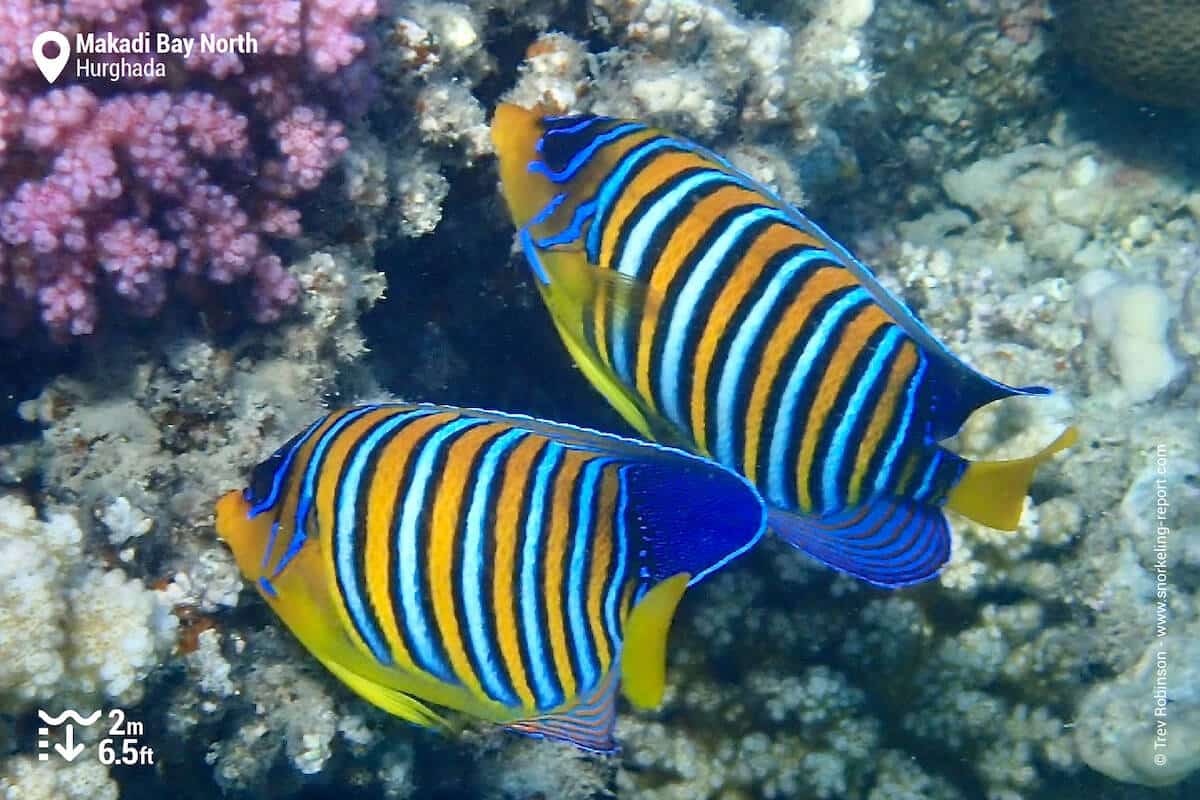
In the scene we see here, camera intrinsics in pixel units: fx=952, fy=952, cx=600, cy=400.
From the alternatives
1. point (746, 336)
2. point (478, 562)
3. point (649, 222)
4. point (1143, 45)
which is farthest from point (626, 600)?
point (1143, 45)

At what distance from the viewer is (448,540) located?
80.7 inches

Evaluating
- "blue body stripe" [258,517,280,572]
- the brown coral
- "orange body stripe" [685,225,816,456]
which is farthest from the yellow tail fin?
the brown coral

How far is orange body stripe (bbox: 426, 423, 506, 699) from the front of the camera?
205 cm

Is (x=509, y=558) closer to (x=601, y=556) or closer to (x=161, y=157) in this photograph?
(x=601, y=556)

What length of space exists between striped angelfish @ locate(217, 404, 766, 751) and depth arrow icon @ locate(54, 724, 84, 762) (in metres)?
0.88

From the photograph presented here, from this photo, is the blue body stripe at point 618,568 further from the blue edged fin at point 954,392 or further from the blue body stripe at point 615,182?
the blue edged fin at point 954,392

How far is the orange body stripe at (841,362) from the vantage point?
238cm

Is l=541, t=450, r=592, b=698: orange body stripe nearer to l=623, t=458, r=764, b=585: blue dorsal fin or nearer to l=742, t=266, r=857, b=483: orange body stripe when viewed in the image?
l=623, t=458, r=764, b=585: blue dorsal fin

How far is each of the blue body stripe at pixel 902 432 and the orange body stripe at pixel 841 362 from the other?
0.14 m

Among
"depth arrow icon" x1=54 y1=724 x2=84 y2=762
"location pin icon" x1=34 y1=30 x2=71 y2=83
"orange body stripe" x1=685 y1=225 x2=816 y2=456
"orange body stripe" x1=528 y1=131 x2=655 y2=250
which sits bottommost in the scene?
"depth arrow icon" x1=54 y1=724 x2=84 y2=762

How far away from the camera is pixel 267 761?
287cm

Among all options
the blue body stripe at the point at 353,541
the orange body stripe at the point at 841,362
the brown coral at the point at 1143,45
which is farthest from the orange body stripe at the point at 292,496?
the brown coral at the point at 1143,45

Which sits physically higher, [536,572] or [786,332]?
[786,332]

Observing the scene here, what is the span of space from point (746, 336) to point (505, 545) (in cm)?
81
